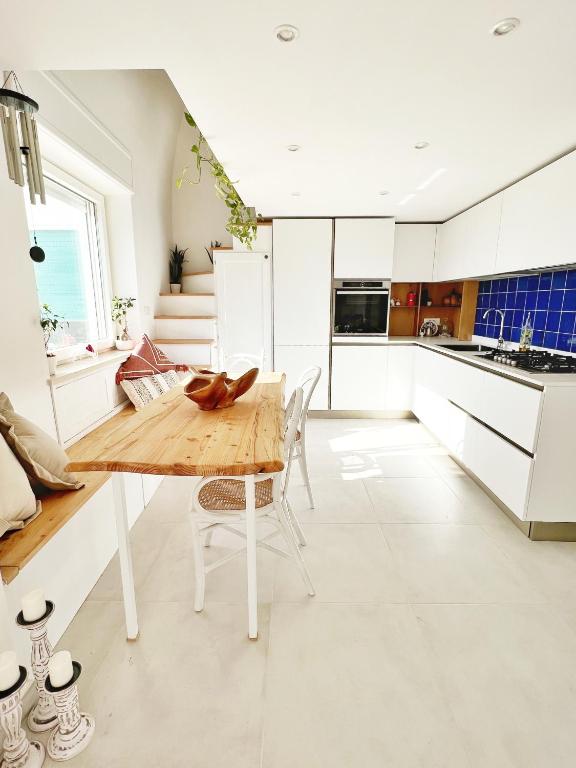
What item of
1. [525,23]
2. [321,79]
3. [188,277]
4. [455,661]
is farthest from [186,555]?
[188,277]

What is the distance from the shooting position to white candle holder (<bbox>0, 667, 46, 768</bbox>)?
3.37ft

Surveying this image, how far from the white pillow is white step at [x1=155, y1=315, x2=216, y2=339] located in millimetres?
822

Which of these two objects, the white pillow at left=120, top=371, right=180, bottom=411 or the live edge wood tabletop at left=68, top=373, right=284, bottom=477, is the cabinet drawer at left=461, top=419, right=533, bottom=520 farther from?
the white pillow at left=120, top=371, right=180, bottom=411

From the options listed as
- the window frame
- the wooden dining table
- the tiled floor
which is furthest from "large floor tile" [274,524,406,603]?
the window frame

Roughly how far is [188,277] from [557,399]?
3.73 meters

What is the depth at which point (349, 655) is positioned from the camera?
1.45m

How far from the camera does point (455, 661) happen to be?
1435mm

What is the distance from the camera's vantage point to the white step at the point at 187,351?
3730mm

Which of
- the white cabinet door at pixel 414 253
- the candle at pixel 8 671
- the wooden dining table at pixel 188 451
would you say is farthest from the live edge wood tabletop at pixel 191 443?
the white cabinet door at pixel 414 253

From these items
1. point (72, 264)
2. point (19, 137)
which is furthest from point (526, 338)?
point (72, 264)

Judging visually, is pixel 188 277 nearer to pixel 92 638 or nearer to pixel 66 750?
pixel 92 638

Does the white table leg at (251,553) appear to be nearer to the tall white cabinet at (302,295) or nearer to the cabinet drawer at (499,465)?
the cabinet drawer at (499,465)

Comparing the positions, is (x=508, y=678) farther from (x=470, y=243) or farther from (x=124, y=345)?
(x=124, y=345)

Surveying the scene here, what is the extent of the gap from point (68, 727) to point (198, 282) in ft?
12.9
